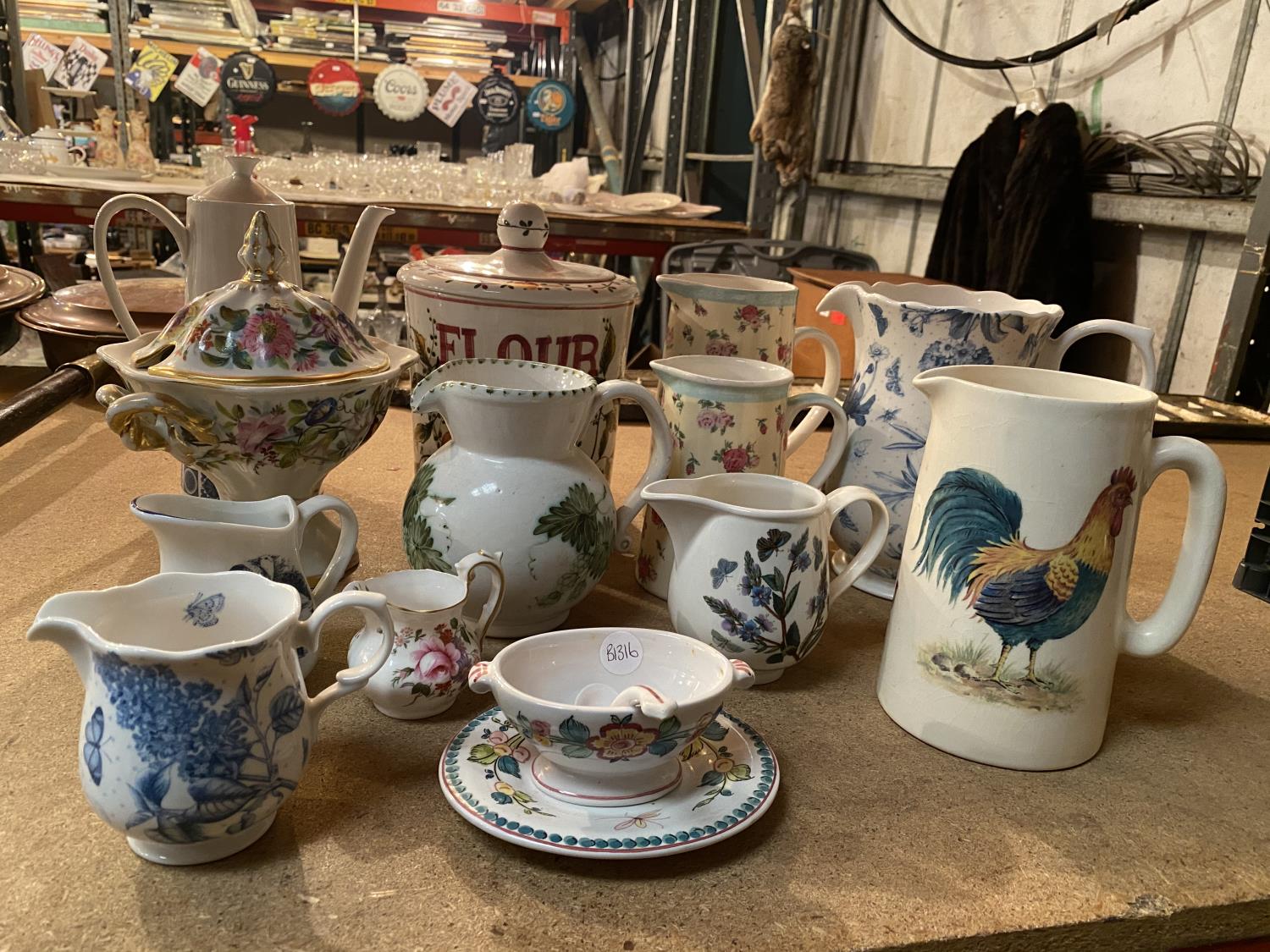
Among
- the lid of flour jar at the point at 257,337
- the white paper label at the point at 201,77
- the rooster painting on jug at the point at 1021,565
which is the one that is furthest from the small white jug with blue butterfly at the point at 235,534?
the white paper label at the point at 201,77

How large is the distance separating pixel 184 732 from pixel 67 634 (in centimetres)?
8

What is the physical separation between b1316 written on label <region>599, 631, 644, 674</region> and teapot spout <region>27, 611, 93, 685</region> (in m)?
0.30

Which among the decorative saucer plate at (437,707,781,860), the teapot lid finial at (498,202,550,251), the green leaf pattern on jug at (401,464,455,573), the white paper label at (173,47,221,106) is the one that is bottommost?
the decorative saucer plate at (437,707,781,860)

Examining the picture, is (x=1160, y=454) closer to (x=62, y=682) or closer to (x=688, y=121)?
(x=62, y=682)

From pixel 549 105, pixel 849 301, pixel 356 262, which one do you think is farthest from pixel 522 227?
pixel 549 105

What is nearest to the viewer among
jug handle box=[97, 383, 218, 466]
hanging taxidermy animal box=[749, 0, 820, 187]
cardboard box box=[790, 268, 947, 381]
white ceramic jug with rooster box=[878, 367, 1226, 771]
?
white ceramic jug with rooster box=[878, 367, 1226, 771]

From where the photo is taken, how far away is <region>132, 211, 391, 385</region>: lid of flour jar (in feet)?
2.48

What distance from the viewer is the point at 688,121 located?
4484mm

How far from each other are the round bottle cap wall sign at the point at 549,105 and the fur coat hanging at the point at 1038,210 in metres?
3.02

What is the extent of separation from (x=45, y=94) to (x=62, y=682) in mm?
4794

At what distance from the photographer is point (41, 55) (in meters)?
4.48

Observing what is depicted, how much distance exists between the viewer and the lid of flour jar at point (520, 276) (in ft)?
2.89

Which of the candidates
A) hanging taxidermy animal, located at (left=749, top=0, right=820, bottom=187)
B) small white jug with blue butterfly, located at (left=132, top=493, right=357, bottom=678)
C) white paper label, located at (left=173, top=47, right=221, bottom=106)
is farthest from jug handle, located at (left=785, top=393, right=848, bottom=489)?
white paper label, located at (left=173, top=47, right=221, bottom=106)

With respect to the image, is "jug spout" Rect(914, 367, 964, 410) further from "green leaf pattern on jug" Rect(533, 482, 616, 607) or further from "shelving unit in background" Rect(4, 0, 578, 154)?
"shelving unit in background" Rect(4, 0, 578, 154)
